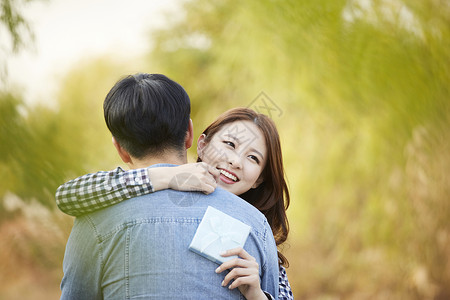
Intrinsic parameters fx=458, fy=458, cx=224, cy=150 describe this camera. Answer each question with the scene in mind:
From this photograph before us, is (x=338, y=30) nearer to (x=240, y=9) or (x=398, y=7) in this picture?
(x=398, y=7)

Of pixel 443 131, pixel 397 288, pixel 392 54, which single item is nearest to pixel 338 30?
pixel 392 54

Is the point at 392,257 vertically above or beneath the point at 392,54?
beneath

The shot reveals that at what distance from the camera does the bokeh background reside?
3.54 m

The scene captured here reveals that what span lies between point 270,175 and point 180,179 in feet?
2.41

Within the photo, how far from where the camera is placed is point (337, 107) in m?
3.76

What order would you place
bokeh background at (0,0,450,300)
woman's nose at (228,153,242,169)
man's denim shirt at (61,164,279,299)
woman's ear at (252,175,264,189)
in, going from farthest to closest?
bokeh background at (0,0,450,300), woman's ear at (252,175,264,189), woman's nose at (228,153,242,169), man's denim shirt at (61,164,279,299)

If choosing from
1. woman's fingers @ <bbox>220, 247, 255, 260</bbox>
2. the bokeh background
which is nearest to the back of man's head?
woman's fingers @ <bbox>220, 247, 255, 260</bbox>

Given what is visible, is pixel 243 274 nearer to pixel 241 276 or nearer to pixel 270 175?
pixel 241 276

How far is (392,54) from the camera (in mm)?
3590

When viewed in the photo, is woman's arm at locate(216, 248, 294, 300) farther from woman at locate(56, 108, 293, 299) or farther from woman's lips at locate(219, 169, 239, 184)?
woman's lips at locate(219, 169, 239, 184)

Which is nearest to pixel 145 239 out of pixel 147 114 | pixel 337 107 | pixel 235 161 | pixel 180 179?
pixel 180 179

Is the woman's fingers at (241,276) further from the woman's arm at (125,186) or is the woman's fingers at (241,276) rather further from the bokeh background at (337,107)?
the bokeh background at (337,107)

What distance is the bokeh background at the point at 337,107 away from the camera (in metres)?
3.54

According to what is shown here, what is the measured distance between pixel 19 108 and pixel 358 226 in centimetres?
273
